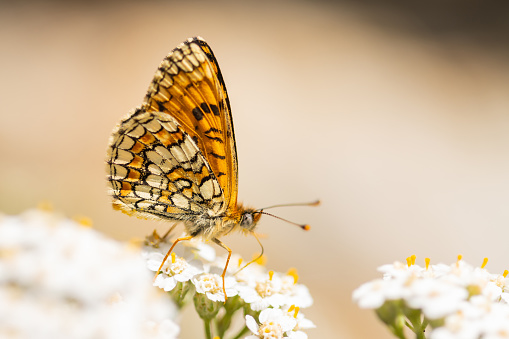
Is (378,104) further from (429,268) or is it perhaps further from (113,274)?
(113,274)

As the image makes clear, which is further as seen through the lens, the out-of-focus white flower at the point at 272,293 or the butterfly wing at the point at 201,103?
the butterfly wing at the point at 201,103

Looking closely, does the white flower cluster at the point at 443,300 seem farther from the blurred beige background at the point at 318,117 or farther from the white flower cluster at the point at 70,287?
the blurred beige background at the point at 318,117

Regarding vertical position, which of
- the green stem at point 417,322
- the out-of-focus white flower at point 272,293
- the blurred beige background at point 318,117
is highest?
the blurred beige background at point 318,117

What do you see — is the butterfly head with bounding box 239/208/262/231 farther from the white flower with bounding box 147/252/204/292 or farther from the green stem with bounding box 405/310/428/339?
the green stem with bounding box 405/310/428/339

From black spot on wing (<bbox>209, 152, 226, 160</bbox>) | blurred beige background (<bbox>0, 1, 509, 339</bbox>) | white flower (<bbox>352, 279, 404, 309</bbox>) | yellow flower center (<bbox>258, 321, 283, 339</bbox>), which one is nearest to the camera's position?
white flower (<bbox>352, 279, 404, 309</bbox>)

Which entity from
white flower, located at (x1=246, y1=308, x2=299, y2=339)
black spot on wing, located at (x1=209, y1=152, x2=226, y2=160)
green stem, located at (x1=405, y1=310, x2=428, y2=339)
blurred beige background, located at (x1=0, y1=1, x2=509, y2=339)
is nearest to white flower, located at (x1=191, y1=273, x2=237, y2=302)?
white flower, located at (x1=246, y1=308, x2=299, y2=339)

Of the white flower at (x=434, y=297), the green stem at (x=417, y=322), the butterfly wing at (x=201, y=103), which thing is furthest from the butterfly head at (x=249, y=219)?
the white flower at (x=434, y=297)
